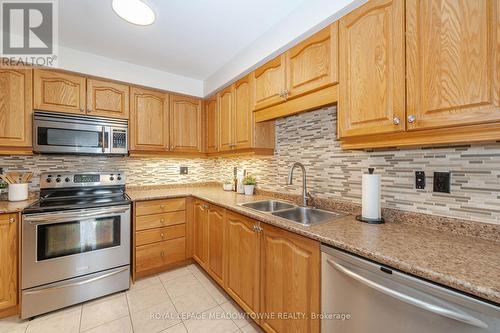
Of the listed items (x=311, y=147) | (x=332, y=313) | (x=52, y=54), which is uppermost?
(x=52, y=54)

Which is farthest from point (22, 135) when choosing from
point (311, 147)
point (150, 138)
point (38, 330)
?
point (311, 147)

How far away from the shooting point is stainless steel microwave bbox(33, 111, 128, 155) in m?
2.00

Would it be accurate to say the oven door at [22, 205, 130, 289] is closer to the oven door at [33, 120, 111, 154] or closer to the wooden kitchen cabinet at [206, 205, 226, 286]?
the oven door at [33, 120, 111, 154]

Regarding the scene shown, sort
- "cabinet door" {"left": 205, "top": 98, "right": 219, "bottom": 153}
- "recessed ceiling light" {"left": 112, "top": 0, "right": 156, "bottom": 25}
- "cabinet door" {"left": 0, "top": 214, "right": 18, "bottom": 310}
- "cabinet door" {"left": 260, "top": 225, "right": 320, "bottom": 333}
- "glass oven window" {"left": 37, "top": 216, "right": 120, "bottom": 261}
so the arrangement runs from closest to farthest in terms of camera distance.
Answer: "cabinet door" {"left": 260, "top": 225, "right": 320, "bottom": 333}, "recessed ceiling light" {"left": 112, "top": 0, "right": 156, "bottom": 25}, "cabinet door" {"left": 0, "top": 214, "right": 18, "bottom": 310}, "glass oven window" {"left": 37, "top": 216, "right": 120, "bottom": 261}, "cabinet door" {"left": 205, "top": 98, "right": 219, "bottom": 153}

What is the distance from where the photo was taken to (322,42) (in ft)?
4.74

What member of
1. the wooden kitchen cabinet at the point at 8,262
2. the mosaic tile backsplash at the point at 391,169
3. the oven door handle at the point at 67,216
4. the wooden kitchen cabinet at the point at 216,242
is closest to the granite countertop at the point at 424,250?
the mosaic tile backsplash at the point at 391,169

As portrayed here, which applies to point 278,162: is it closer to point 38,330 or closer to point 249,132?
point 249,132

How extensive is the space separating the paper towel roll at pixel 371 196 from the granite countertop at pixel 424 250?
0.29 feet

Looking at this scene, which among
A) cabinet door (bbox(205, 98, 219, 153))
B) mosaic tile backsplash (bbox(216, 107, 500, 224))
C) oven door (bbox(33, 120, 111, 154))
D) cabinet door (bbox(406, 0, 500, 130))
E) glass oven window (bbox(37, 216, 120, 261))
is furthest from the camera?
cabinet door (bbox(205, 98, 219, 153))

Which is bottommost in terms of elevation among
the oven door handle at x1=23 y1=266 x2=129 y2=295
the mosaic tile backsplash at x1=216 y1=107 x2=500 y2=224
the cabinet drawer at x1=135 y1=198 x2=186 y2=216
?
the oven door handle at x1=23 y1=266 x2=129 y2=295

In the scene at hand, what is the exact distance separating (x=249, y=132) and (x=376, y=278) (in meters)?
1.55

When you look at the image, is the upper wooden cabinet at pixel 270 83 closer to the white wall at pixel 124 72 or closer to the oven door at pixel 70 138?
the white wall at pixel 124 72

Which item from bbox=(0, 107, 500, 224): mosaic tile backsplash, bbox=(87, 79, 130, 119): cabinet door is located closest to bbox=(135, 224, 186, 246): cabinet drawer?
bbox=(0, 107, 500, 224): mosaic tile backsplash

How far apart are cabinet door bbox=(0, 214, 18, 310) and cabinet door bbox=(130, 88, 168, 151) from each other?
44.6 inches
